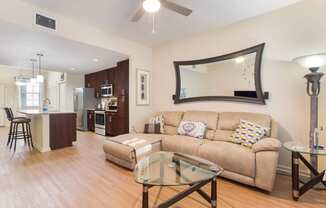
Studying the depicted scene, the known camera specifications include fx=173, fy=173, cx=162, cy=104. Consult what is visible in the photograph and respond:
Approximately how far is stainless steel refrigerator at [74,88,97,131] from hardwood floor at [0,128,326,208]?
11.2ft

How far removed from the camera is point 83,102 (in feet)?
21.1

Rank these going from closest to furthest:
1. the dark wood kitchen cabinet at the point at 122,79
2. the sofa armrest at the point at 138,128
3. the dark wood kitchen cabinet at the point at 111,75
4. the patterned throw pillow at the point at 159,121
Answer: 1. the patterned throw pillow at the point at 159,121
2. the sofa armrest at the point at 138,128
3. the dark wood kitchen cabinet at the point at 122,79
4. the dark wood kitchen cabinet at the point at 111,75

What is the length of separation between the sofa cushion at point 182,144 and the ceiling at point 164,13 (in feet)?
7.14

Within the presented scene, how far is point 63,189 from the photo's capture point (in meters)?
2.24

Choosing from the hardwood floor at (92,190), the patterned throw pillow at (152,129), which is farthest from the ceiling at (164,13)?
the hardwood floor at (92,190)

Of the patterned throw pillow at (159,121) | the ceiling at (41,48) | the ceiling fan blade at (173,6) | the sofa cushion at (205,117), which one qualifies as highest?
the ceiling at (41,48)

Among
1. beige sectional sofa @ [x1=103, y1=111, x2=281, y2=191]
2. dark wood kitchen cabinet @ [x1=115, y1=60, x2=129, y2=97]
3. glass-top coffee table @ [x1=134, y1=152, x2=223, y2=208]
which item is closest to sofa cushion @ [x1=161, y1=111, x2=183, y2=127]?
beige sectional sofa @ [x1=103, y1=111, x2=281, y2=191]

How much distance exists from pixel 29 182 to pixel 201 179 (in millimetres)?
2401

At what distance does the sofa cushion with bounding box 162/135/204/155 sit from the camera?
2786 mm

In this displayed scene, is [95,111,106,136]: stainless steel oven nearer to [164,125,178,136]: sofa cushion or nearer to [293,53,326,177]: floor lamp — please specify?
[164,125,178,136]: sofa cushion

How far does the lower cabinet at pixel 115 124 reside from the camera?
5.05 metres

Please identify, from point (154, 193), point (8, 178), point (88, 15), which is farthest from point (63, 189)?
point (88, 15)

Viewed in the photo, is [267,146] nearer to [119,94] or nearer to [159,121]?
[159,121]

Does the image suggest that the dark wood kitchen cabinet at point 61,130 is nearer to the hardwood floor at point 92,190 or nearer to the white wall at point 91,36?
the hardwood floor at point 92,190
